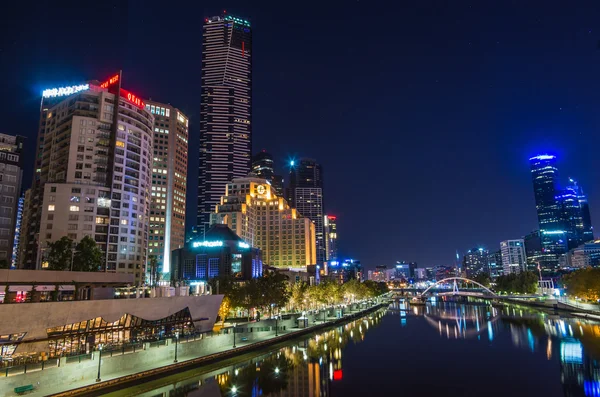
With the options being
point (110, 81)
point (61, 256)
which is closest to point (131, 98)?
point (110, 81)

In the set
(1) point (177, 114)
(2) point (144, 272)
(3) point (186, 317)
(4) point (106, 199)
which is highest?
(1) point (177, 114)

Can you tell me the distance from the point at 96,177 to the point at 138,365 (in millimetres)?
77454

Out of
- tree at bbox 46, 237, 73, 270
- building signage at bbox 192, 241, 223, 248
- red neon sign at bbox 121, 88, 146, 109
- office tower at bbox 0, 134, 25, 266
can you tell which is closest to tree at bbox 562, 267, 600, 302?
building signage at bbox 192, 241, 223, 248

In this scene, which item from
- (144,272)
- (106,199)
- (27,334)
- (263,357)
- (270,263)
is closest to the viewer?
(27,334)

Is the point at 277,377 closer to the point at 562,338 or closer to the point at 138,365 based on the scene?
the point at 138,365

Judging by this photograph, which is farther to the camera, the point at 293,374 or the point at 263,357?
the point at 263,357

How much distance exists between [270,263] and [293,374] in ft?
482

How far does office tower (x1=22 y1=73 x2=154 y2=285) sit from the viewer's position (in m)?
98.4

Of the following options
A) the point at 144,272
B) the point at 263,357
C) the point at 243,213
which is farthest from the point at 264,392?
the point at 243,213

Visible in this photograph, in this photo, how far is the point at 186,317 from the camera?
61594 millimetres

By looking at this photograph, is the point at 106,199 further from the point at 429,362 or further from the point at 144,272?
the point at 429,362

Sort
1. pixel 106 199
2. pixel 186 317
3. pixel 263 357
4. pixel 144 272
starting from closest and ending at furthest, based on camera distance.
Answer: pixel 263 357
pixel 186 317
pixel 106 199
pixel 144 272

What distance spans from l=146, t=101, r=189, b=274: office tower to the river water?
99.6 metres

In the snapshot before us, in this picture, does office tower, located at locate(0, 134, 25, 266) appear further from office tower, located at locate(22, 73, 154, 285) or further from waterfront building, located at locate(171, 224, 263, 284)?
waterfront building, located at locate(171, 224, 263, 284)
